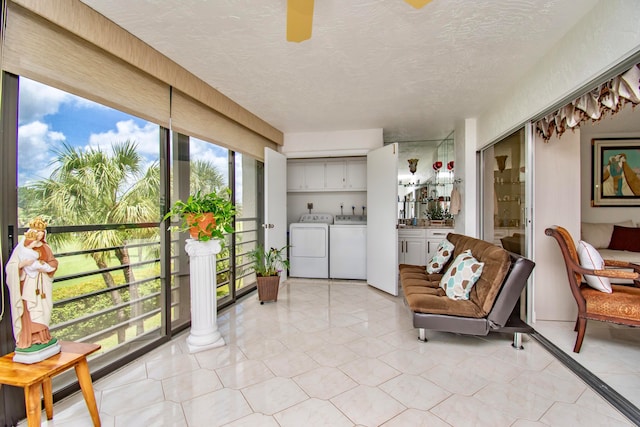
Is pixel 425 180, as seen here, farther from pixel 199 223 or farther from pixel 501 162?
pixel 199 223

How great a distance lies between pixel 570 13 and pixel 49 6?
302 centimetres

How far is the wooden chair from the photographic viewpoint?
6.89 ft

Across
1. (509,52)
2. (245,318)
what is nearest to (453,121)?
(509,52)

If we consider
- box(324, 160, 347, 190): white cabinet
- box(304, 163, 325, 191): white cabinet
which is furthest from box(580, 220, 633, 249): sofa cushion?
box(304, 163, 325, 191): white cabinet

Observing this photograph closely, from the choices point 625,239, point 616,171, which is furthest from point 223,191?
point 616,171

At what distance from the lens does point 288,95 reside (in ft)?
10.2

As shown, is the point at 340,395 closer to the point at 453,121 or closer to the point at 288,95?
the point at 288,95

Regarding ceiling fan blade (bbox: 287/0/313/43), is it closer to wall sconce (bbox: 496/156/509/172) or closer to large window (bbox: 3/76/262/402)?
large window (bbox: 3/76/262/402)

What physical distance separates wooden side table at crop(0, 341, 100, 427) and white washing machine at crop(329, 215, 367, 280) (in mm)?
3498

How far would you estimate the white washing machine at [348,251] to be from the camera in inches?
182

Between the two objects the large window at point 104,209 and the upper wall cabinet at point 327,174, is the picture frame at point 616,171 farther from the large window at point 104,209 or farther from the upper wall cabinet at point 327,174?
the large window at point 104,209

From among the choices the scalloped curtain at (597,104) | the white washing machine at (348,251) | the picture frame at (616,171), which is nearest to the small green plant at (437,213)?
the white washing machine at (348,251)

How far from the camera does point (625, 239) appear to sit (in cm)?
372

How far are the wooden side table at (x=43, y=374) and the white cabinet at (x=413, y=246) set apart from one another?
398 centimetres
